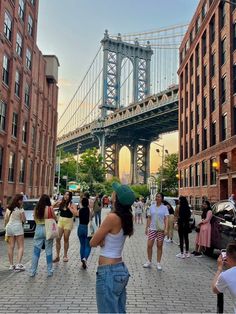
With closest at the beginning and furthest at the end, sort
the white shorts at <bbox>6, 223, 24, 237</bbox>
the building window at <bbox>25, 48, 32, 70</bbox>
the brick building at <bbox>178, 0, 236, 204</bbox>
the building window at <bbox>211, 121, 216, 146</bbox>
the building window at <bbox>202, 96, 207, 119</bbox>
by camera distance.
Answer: the white shorts at <bbox>6, 223, 24, 237</bbox>
the brick building at <bbox>178, 0, 236, 204</bbox>
the building window at <bbox>211, 121, 216, 146</bbox>
the building window at <bbox>25, 48, 32, 70</bbox>
the building window at <bbox>202, 96, 207, 119</bbox>

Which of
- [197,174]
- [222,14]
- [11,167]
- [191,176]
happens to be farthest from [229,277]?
[191,176]

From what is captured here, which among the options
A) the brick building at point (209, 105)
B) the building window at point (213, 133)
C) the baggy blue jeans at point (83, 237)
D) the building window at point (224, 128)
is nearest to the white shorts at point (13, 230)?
the baggy blue jeans at point (83, 237)

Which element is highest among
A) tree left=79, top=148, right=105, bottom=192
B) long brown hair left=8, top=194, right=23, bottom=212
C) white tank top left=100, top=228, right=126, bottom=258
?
tree left=79, top=148, right=105, bottom=192

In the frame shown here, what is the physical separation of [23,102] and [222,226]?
26771mm

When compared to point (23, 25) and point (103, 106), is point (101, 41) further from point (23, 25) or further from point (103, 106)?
point (23, 25)

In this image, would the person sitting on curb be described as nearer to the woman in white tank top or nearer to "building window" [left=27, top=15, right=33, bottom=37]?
the woman in white tank top

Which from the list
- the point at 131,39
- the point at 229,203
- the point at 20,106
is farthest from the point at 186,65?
the point at 131,39

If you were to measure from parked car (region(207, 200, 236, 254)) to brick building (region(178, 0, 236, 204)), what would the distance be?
543 inches

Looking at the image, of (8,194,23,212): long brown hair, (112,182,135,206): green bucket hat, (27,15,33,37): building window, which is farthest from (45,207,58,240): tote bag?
(27,15,33,37): building window

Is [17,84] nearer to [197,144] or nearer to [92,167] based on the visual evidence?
[197,144]

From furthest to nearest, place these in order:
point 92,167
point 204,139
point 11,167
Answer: point 92,167
point 204,139
point 11,167

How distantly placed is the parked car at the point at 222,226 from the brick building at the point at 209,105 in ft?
45.2

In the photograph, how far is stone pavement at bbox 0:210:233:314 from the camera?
599 centimetres

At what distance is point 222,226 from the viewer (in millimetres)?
11133
